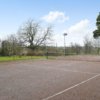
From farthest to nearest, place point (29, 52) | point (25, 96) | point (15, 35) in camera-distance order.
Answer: point (15, 35)
point (29, 52)
point (25, 96)

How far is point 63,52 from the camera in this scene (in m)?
42.2

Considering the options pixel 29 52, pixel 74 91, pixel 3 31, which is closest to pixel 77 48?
pixel 29 52

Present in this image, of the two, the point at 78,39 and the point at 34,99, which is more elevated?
the point at 78,39

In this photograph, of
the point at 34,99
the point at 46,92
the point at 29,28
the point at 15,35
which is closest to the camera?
the point at 34,99

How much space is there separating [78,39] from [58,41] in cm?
1170

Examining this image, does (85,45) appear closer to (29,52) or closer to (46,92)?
(29,52)

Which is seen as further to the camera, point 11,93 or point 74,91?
point 74,91

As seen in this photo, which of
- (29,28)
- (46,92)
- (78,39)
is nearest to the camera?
(46,92)

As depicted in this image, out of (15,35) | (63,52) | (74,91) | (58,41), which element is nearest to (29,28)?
(15,35)

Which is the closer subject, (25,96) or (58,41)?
(25,96)

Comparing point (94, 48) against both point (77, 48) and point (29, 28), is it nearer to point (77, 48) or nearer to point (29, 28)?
point (77, 48)

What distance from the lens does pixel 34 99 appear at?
564 cm

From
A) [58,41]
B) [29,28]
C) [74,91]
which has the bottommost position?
[74,91]

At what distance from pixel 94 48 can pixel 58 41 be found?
16.6 metres
